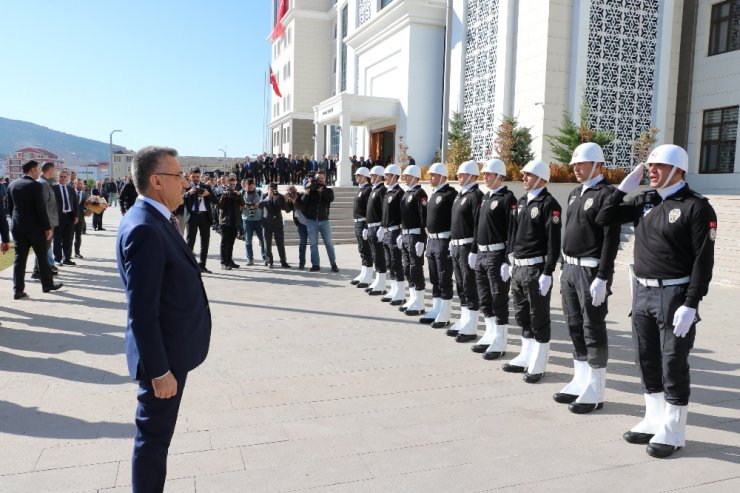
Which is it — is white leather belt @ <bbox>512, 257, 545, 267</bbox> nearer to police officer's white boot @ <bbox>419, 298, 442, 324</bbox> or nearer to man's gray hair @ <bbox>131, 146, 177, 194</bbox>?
police officer's white boot @ <bbox>419, 298, 442, 324</bbox>

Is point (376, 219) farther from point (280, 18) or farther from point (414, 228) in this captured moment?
point (280, 18)

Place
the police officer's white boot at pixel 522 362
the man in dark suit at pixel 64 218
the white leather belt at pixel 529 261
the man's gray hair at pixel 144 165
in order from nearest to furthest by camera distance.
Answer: the man's gray hair at pixel 144 165
the white leather belt at pixel 529 261
the police officer's white boot at pixel 522 362
the man in dark suit at pixel 64 218

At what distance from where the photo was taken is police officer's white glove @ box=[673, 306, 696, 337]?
12.6 feet

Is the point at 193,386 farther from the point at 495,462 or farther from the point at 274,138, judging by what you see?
the point at 274,138

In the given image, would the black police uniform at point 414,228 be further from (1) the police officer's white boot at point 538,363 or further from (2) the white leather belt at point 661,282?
(2) the white leather belt at point 661,282

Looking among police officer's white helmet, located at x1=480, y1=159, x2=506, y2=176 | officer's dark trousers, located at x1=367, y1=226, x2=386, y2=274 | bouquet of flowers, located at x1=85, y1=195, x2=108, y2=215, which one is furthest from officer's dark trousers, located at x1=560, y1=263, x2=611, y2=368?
bouquet of flowers, located at x1=85, y1=195, x2=108, y2=215

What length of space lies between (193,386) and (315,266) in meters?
7.52

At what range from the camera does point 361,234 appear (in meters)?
11.4

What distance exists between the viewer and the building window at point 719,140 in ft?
62.5

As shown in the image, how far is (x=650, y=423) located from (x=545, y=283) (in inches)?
60.9

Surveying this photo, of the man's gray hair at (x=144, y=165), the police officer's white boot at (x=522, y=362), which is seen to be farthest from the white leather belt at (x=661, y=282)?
the man's gray hair at (x=144, y=165)

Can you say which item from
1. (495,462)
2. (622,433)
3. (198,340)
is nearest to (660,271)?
(622,433)

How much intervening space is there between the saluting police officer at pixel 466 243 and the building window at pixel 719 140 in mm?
16168

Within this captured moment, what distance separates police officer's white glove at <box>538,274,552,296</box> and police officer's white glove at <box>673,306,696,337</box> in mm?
1468
